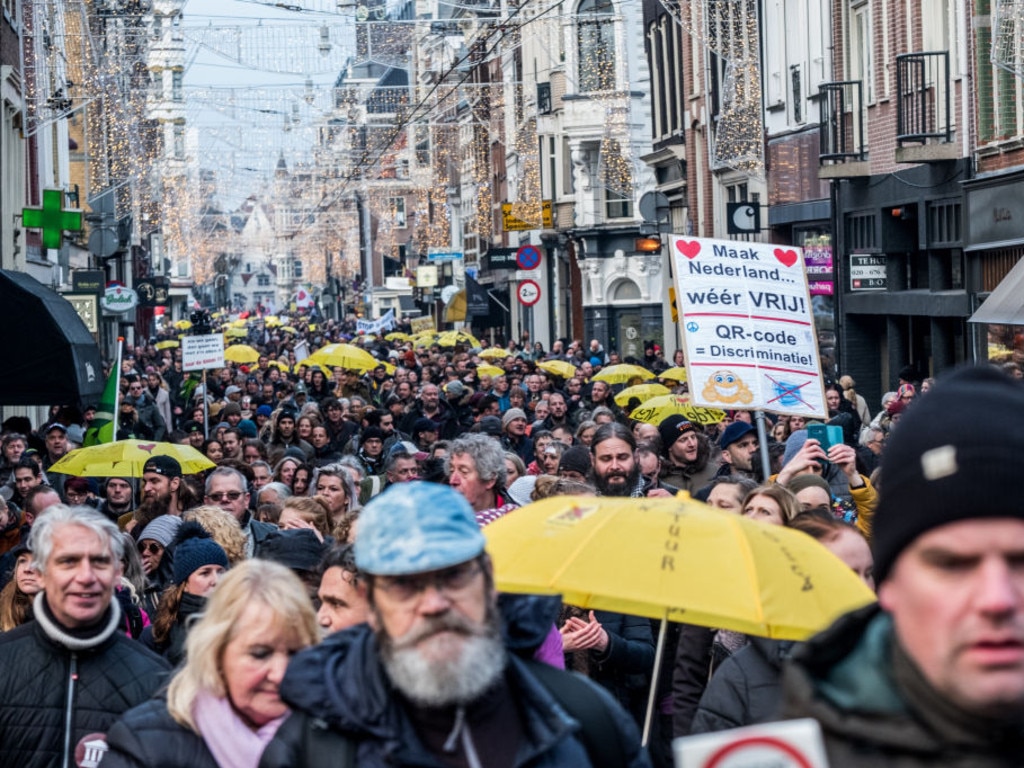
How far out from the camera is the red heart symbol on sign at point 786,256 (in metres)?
10.9

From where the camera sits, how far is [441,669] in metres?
3.35

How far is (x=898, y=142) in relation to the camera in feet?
78.7

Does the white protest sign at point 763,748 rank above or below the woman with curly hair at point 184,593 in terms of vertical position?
above

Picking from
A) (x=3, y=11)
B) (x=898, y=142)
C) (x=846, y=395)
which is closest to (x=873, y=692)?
(x=846, y=395)

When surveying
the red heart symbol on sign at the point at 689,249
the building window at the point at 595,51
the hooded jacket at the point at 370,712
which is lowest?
the hooded jacket at the point at 370,712

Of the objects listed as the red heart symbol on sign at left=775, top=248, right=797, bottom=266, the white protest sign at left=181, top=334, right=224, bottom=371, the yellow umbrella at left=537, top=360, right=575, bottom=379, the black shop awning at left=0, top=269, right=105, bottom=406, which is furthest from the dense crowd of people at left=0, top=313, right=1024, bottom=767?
the yellow umbrella at left=537, top=360, right=575, bottom=379

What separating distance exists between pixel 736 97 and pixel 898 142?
23.7 feet

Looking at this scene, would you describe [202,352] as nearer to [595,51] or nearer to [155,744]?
[595,51]

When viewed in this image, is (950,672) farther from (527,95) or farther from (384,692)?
(527,95)


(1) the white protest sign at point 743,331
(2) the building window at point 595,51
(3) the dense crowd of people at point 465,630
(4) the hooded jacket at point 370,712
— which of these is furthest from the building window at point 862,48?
(4) the hooded jacket at point 370,712

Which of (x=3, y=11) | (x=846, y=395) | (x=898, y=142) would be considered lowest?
(x=846, y=395)

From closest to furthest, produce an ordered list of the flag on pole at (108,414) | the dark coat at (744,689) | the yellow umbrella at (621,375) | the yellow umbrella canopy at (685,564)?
the yellow umbrella canopy at (685,564) → the dark coat at (744,689) → the flag on pole at (108,414) → the yellow umbrella at (621,375)

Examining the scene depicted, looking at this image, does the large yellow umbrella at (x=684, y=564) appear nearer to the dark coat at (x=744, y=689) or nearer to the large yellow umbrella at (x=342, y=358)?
the dark coat at (x=744, y=689)

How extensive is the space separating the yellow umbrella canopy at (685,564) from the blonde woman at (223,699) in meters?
0.58
